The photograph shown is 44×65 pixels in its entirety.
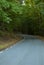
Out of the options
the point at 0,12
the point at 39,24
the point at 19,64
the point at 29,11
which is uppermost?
the point at 29,11

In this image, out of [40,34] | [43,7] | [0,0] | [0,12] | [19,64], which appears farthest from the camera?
[40,34]

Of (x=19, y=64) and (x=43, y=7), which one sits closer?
(x=19, y=64)

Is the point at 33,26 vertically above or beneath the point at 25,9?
beneath

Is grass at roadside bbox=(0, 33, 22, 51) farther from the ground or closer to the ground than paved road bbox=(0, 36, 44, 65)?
farther from the ground

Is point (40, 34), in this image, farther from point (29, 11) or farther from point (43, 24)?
point (29, 11)

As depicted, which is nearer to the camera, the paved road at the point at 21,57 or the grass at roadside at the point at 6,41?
the paved road at the point at 21,57

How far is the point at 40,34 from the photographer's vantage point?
40.3 m

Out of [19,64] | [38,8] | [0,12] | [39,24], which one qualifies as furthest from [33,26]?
[19,64]

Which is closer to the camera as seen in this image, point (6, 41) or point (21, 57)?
point (21, 57)

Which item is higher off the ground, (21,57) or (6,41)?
(6,41)

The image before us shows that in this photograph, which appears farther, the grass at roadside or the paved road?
the grass at roadside

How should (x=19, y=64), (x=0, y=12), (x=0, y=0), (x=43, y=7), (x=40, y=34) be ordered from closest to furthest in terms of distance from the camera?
(x=19, y=64), (x=0, y=0), (x=0, y=12), (x=43, y=7), (x=40, y=34)

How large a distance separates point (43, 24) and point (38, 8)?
3.04 m

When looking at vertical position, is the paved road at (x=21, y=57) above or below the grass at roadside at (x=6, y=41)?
below
